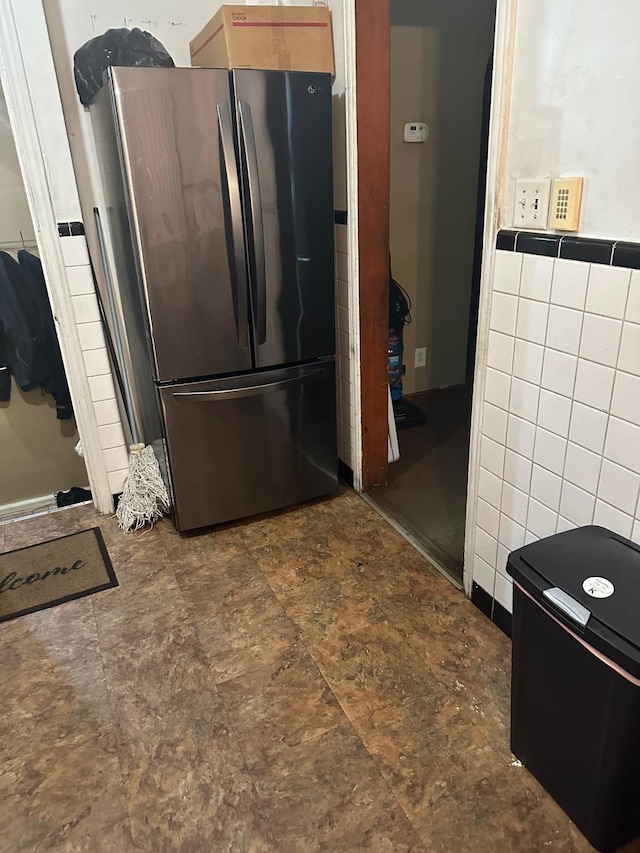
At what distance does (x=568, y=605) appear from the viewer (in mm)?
1180

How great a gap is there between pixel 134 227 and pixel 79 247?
461mm

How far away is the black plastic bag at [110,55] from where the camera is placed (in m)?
2.23

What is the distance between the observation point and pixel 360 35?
2.18 metres

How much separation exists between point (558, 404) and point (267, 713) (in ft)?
3.81

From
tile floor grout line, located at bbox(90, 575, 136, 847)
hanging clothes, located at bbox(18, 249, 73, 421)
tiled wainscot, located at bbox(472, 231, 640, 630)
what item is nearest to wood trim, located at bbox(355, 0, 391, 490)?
tiled wainscot, located at bbox(472, 231, 640, 630)

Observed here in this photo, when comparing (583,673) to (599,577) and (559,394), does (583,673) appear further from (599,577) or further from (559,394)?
(559,394)

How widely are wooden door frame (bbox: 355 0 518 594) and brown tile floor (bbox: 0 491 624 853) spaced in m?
0.41

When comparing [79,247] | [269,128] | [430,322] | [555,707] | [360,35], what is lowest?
[555,707]

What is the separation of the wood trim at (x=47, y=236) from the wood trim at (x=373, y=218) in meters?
1.19

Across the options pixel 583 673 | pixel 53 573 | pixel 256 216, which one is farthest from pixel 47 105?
pixel 583 673

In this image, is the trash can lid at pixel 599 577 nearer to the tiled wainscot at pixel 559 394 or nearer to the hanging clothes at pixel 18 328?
the tiled wainscot at pixel 559 394

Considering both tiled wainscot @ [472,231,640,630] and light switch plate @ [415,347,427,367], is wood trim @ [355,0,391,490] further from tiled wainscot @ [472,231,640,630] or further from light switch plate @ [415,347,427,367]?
light switch plate @ [415,347,427,367]

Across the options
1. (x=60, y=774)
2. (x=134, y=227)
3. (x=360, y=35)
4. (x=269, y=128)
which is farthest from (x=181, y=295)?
(x=60, y=774)

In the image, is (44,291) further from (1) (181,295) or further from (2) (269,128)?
(2) (269,128)
